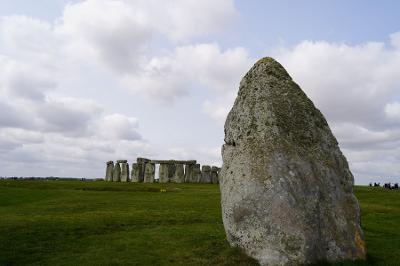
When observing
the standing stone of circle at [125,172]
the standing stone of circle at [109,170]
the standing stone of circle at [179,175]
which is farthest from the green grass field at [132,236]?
the standing stone of circle at [109,170]

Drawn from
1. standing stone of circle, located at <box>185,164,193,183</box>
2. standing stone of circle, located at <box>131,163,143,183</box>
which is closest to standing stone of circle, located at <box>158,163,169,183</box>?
standing stone of circle, located at <box>185,164,193,183</box>

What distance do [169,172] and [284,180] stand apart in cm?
5100

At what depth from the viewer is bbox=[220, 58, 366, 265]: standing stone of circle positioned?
42.8 feet

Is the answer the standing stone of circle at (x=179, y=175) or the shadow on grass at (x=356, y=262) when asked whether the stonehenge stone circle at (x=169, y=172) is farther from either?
the shadow on grass at (x=356, y=262)

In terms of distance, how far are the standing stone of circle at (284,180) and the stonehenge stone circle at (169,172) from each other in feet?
158

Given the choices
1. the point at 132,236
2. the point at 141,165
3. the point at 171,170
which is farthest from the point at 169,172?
the point at 132,236

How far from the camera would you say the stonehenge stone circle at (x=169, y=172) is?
63219 millimetres

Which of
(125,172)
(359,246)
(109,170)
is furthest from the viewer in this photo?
(109,170)

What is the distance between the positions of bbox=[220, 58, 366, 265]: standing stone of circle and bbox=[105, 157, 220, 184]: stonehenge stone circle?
48.1m

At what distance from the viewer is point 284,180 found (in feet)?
43.9

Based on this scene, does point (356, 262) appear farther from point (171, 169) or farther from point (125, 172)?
point (125, 172)

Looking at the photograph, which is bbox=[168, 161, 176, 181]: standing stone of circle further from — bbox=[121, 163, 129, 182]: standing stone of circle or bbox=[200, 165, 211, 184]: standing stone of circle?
bbox=[121, 163, 129, 182]: standing stone of circle

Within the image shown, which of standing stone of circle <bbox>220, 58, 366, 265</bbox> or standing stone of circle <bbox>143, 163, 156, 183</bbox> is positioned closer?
standing stone of circle <bbox>220, 58, 366, 265</bbox>

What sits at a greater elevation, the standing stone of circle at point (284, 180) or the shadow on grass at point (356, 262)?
the standing stone of circle at point (284, 180)
